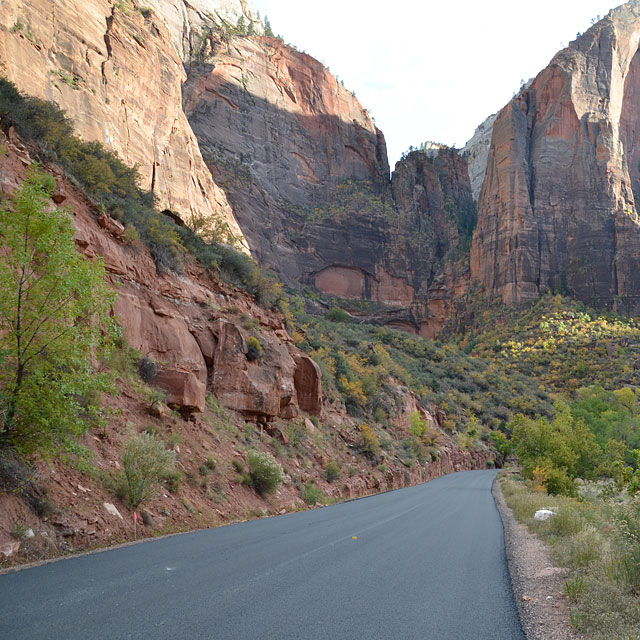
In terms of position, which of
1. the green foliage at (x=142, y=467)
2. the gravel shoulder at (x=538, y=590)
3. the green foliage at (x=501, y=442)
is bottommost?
the green foliage at (x=501, y=442)

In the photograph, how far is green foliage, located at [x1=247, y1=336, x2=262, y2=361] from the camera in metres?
21.5

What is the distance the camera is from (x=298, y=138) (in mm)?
100938

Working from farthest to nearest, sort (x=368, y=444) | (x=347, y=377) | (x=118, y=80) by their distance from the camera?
(x=118, y=80) < (x=347, y=377) < (x=368, y=444)

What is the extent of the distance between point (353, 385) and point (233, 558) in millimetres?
25732

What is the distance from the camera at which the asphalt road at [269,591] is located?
4.99m

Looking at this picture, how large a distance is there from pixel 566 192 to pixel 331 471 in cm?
9242

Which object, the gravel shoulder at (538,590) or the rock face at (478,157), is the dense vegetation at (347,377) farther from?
the rock face at (478,157)

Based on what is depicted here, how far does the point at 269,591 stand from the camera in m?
6.36


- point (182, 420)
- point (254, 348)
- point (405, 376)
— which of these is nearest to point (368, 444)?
point (254, 348)

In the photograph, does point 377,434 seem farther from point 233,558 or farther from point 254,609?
point 254,609

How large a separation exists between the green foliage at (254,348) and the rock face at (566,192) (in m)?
78.4

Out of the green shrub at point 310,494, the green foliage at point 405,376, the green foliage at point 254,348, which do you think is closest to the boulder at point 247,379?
the green foliage at point 254,348

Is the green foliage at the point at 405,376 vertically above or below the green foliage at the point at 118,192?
below

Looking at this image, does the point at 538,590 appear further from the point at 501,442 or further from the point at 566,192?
the point at 566,192
